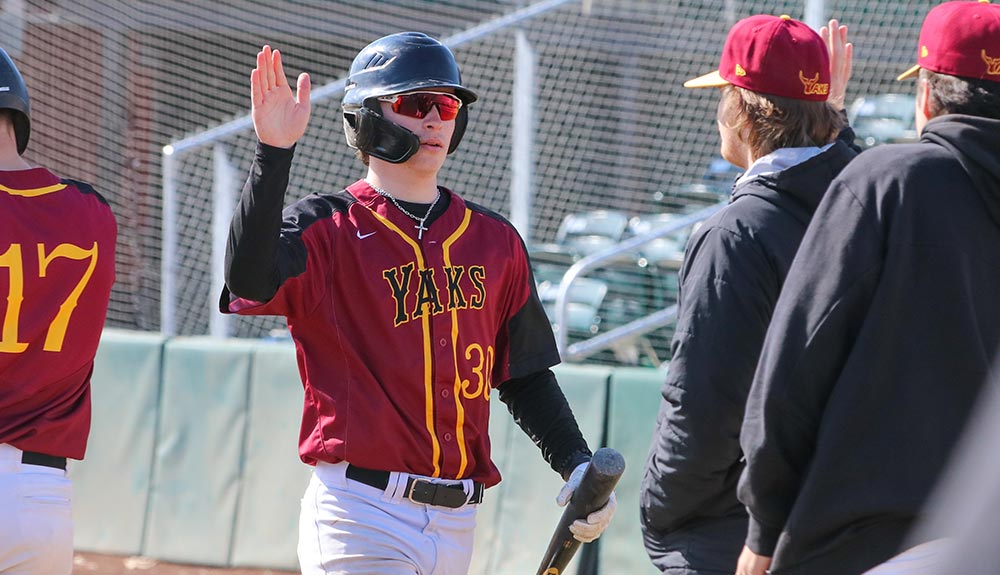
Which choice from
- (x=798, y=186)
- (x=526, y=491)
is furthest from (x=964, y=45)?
(x=526, y=491)

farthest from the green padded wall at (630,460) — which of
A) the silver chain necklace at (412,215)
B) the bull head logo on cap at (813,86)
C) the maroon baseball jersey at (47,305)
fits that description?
the maroon baseball jersey at (47,305)

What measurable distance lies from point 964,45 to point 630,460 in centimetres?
385

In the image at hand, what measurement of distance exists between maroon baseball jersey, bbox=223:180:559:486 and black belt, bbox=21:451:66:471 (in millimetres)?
697

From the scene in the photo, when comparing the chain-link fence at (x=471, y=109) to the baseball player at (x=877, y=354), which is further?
the chain-link fence at (x=471, y=109)

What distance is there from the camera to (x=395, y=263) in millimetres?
3229

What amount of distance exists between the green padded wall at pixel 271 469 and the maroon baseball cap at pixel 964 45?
16.2 ft

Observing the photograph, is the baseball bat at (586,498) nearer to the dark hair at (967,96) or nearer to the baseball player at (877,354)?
the baseball player at (877,354)

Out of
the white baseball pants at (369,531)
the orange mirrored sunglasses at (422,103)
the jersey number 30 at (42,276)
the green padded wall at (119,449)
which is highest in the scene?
the orange mirrored sunglasses at (422,103)

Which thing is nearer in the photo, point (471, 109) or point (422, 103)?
point (422, 103)

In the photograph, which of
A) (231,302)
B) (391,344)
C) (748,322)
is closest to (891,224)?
(748,322)

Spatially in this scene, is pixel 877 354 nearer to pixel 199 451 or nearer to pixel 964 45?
pixel 964 45

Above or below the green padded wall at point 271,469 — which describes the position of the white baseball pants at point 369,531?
above

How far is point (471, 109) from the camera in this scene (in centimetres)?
1219

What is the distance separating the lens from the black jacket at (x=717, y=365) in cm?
285
